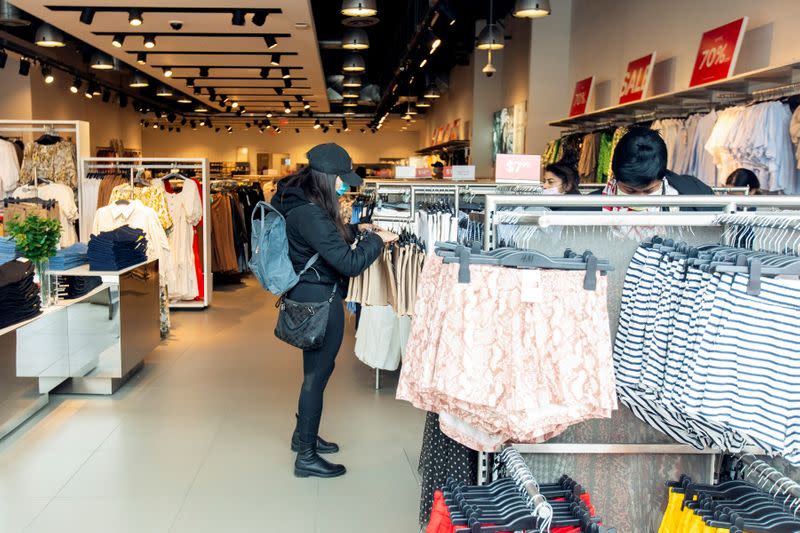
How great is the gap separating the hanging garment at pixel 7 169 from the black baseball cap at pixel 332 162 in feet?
19.8

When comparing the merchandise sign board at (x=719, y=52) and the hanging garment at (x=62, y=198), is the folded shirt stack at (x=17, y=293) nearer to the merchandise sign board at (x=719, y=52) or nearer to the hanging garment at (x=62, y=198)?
the hanging garment at (x=62, y=198)

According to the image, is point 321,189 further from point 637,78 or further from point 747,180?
point 637,78

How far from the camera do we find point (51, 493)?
3588 millimetres

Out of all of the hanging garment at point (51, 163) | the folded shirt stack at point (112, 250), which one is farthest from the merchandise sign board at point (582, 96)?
the hanging garment at point (51, 163)

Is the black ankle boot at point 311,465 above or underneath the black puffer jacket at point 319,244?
underneath

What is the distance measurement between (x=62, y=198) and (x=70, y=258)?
281 centimetres

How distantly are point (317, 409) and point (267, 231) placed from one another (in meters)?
0.96

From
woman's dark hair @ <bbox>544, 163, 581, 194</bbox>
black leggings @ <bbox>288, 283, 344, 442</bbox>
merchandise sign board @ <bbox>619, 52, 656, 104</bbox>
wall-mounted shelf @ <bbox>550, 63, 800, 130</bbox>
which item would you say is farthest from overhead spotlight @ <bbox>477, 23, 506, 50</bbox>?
black leggings @ <bbox>288, 283, 344, 442</bbox>

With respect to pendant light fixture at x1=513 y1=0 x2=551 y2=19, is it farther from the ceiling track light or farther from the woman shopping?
the ceiling track light

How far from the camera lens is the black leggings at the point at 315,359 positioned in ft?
11.8

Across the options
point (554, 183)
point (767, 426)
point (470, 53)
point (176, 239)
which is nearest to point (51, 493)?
point (767, 426)

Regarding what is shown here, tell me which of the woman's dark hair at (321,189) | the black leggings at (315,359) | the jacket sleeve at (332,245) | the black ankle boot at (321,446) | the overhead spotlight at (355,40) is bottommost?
the black ankle boot at (321,446)

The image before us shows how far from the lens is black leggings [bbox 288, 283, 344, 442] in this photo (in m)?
3.60

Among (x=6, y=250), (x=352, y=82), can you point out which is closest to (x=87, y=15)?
(x=6, y=250)
